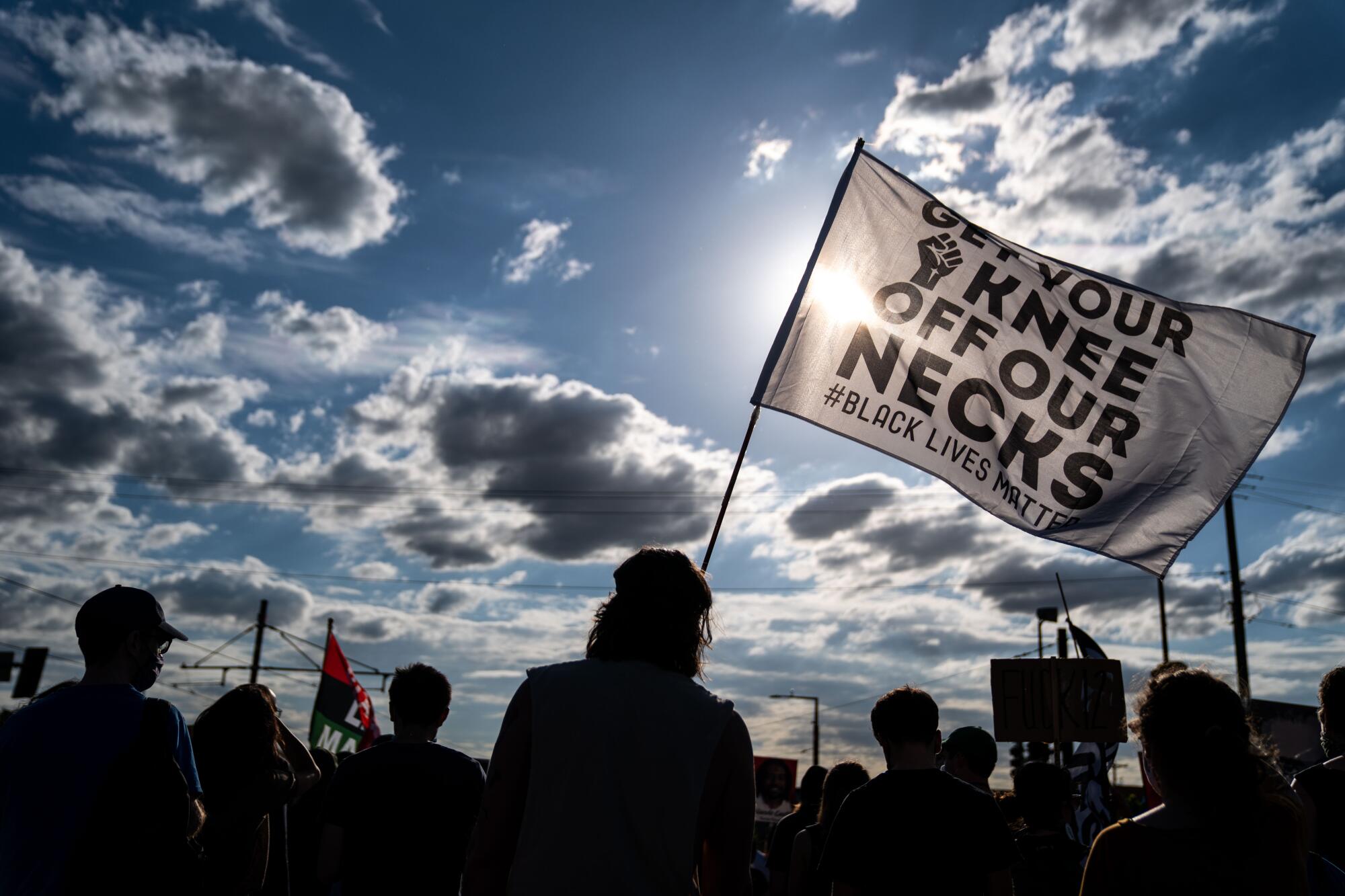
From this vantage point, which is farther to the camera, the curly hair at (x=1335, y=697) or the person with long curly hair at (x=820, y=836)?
the person with long curly hair at (x=820, y=836)

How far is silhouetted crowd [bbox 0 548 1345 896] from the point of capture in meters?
2.86

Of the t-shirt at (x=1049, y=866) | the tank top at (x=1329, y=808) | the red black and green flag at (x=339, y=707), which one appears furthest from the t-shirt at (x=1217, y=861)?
the red black and green flag at (x=339, y=707)

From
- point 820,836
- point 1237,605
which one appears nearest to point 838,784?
point 820,836

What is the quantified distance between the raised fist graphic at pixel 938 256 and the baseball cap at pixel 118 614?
4937 millimetres

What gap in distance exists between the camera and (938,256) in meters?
6.84

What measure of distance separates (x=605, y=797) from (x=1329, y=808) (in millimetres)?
3185

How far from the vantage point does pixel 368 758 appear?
4816mm

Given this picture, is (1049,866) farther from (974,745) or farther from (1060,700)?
(1060,700)

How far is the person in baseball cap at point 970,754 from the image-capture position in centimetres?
553

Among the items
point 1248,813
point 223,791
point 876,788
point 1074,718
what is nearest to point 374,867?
point 223,791

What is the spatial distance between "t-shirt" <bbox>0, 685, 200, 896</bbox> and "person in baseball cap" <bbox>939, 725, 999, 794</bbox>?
3731mm

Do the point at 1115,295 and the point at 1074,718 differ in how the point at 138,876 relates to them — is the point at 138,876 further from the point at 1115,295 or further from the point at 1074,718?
the point at 1074,718

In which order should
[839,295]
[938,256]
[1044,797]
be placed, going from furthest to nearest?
[938,256] → [839,295] → [1044,797]

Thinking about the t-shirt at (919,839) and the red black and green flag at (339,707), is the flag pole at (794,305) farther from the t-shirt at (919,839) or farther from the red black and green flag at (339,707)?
the red black and green flag at (339,707)
